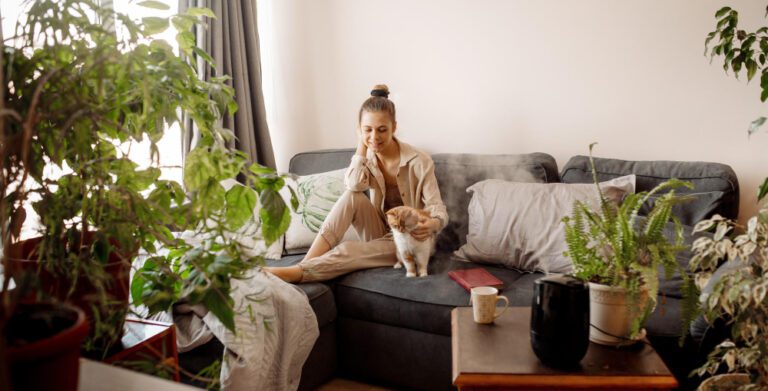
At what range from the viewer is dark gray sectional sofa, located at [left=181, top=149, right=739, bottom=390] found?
79.4 inches

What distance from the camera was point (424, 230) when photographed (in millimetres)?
2246

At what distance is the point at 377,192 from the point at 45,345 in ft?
6.79

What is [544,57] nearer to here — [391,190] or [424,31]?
[424,31]

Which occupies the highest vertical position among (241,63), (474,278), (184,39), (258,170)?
(241,63)

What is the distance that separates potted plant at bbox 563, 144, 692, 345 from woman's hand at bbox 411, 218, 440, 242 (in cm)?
89

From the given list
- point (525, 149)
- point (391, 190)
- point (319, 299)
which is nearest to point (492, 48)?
point (525, 149)

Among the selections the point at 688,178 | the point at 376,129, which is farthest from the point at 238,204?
the point at 688,178

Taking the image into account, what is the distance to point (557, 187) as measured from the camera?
2301 millimetres

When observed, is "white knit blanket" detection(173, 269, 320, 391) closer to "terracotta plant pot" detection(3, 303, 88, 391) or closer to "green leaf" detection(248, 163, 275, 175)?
"green leaf" detection(248, 163, 275, 175)

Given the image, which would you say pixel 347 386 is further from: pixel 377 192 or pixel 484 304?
pixel 484 304

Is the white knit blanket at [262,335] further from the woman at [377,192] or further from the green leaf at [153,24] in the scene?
the green leaf at [153,24]

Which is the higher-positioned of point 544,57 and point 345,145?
point 544,57

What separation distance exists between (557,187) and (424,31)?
1245 mm

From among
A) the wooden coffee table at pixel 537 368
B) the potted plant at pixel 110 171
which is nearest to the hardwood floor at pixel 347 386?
the wooden coffee table at pixel 537 368
